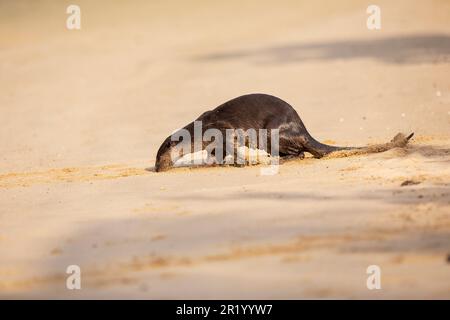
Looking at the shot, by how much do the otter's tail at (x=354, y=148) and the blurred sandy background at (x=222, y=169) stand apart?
0.75ft

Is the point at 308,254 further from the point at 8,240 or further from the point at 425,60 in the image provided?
the point at 425,60

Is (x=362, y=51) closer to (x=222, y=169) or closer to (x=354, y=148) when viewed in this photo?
(x=354, y=148)

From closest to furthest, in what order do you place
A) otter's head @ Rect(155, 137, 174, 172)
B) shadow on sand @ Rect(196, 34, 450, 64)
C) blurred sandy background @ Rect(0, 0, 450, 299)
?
blurred sandy background @ Rect(0, 0, 450, 299)
otter's head @ Rect(155, 137, 174, 172)
shadow on sand @ Rect(196, 34, 450, 64)

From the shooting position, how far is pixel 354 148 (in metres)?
8.04

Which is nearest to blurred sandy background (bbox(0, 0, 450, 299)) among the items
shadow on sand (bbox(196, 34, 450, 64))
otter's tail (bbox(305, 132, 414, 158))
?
shadow on sand (bbox(196, 34, 450, 64))

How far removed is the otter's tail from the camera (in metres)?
7.79

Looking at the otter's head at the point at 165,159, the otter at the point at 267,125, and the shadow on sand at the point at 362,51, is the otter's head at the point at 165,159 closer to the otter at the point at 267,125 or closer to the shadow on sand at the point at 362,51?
the otter at the point at 267,125

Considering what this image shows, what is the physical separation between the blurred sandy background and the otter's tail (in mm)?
229

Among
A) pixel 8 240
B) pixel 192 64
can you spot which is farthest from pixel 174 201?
pixel 192 64

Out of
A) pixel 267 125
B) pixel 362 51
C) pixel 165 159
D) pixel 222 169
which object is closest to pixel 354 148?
pixel 267 125

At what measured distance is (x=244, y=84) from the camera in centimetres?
1323

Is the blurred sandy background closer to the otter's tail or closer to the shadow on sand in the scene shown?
the shadow on sand

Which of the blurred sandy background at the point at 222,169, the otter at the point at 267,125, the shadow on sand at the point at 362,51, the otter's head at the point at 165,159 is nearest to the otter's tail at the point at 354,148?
the otter at the point at 267,125

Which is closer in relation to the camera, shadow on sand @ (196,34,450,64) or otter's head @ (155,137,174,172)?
otter's head @ (155,137,174,172)
